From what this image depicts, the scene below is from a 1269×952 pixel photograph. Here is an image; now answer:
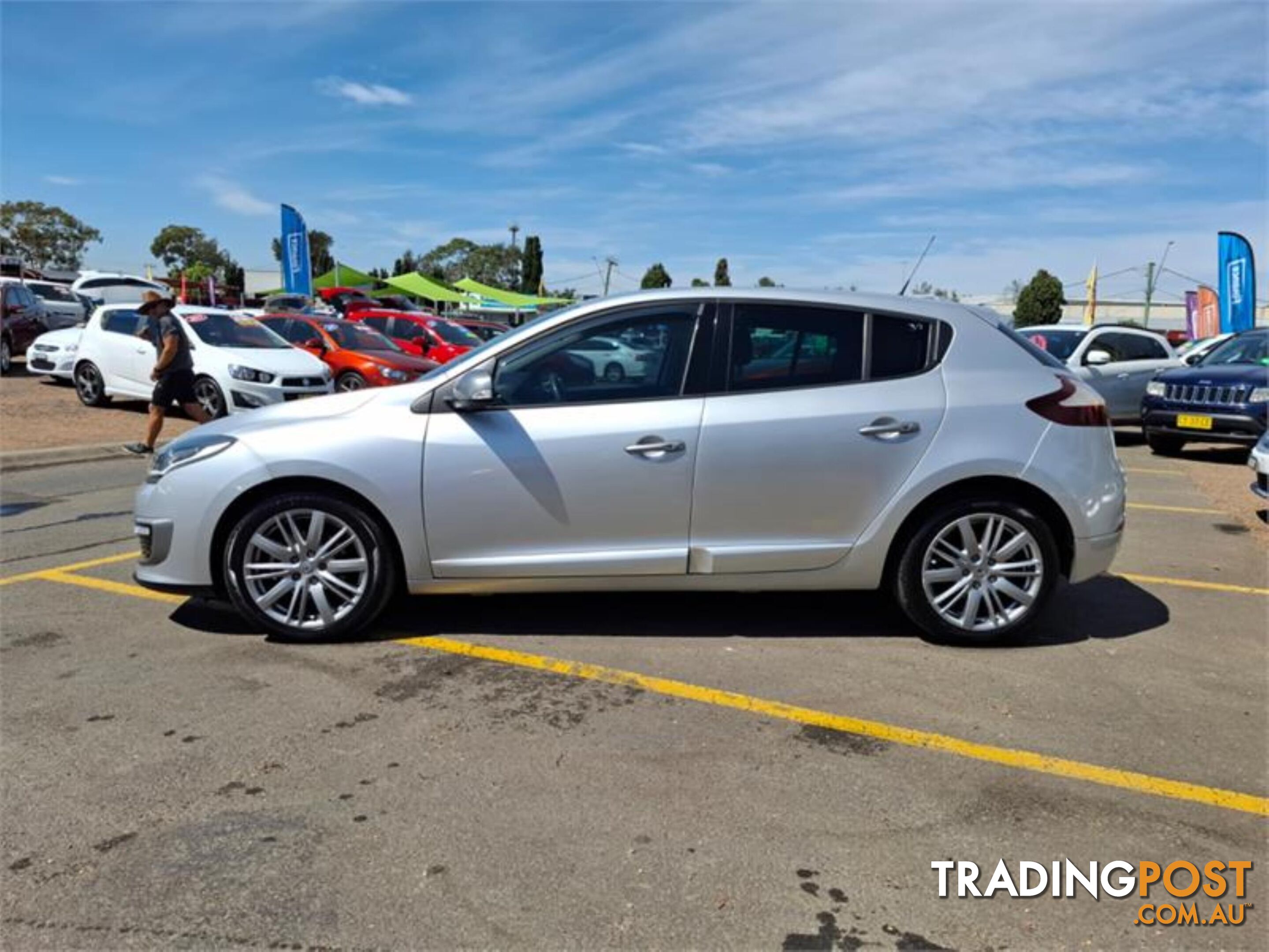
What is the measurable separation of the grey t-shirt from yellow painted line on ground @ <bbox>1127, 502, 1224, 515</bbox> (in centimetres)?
948

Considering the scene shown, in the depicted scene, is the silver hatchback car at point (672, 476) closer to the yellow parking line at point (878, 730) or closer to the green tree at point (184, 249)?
the yellow parking line at point (878, 730)

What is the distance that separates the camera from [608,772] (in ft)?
10.5

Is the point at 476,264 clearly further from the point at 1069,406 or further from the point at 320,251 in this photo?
the point at 1069,406

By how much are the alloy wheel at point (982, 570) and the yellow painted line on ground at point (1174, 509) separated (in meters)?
4.70

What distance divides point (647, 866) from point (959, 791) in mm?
1167

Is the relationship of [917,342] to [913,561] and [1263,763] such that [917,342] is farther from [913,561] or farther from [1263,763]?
[1263,763]

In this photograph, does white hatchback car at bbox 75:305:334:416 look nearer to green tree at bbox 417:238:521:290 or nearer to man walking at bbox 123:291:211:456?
man walking at bbox 123:291:211:456

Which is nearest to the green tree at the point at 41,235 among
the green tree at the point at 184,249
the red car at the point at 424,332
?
the green tree at the point at 184,249

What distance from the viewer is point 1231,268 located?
77.3 feet

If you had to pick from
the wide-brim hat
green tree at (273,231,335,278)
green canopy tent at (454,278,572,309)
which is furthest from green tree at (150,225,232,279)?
the wide-brim hat

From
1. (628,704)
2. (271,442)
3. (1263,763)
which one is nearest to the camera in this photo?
(1263,763)

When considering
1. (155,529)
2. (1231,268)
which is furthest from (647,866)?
(1231,268)

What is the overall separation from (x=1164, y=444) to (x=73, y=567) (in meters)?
12.9

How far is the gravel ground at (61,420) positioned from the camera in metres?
11.1
